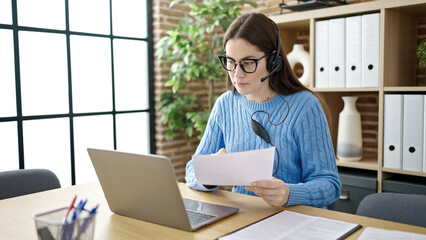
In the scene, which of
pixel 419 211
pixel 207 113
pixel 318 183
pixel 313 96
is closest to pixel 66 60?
pixel 207 113

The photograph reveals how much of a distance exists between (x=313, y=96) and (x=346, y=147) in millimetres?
1118

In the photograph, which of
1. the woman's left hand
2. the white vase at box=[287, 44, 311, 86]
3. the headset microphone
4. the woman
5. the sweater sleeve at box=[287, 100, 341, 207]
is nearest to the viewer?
the woman's left hand

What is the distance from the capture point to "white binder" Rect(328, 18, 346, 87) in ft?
8.37

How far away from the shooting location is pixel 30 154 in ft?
8.96

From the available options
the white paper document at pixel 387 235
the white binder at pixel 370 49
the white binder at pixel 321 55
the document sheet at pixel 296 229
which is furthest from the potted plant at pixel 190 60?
the white paper document at pixel 387 235

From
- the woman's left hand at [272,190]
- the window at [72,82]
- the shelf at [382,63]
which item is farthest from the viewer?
the window at [72,82]

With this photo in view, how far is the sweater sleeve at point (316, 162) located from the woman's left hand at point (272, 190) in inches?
3.3

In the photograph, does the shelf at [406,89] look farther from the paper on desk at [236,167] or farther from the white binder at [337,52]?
the paper on desk at [236,167]

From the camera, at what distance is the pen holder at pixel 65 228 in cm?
81

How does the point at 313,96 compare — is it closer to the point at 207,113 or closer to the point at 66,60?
the point at 207,113

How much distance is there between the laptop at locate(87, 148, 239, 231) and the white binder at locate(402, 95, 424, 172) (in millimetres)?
1506

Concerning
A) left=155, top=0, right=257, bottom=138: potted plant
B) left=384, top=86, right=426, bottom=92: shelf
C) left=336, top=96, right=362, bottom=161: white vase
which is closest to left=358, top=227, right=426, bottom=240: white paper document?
left=384, top=86, right=426, bottom=92: shelf

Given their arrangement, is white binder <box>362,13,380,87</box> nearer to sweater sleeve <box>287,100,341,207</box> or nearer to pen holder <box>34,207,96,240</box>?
sweater sleeve <box>287,100,341,207</box>

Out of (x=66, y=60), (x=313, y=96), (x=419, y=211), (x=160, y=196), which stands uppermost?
(x=66, y=60)
